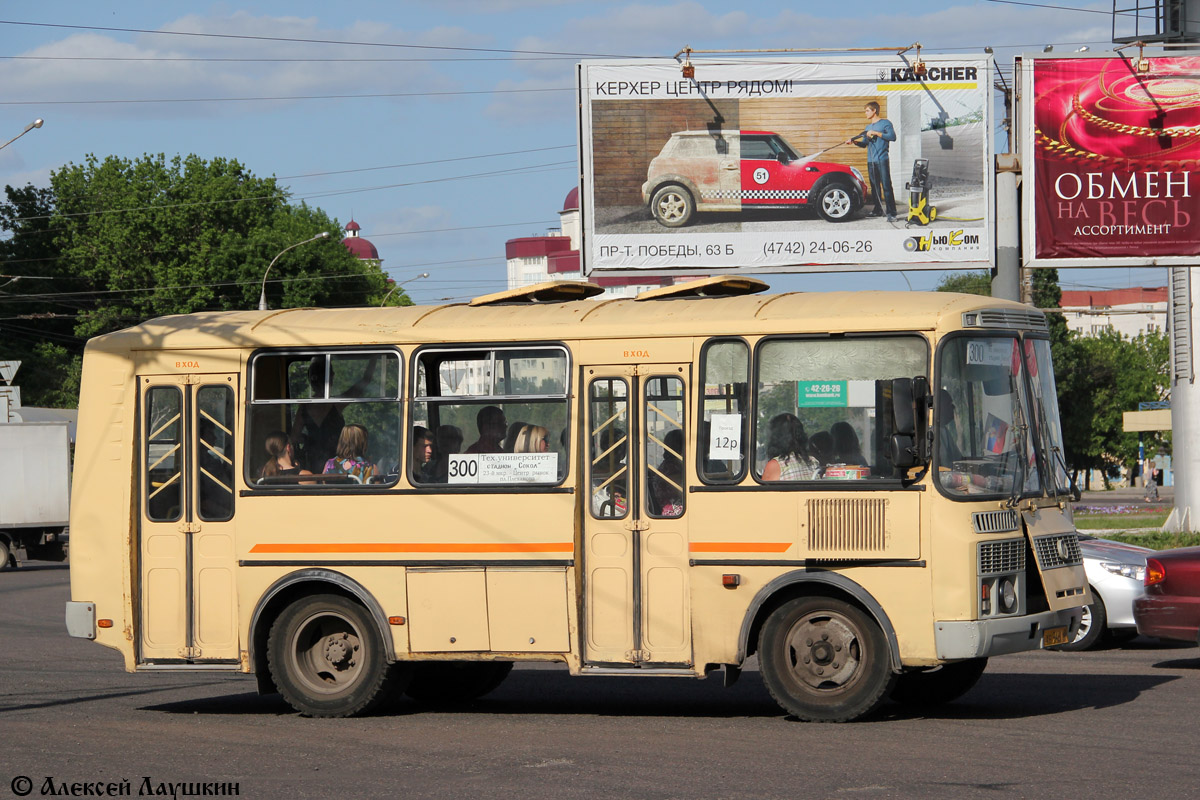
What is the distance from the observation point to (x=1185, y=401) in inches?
1228

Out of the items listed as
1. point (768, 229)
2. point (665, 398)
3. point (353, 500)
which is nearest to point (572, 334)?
point (665, 398)

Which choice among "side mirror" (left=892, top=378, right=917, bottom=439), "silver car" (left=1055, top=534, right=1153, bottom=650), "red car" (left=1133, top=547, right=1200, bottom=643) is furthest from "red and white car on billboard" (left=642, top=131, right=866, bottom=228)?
"side mirror" (left=892, top=378, right=917, bottom=439)

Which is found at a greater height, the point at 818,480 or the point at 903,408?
the point at 903,408

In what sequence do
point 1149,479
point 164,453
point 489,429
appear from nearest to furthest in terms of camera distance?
point 489,429 < point 164,453 < point 1149,479

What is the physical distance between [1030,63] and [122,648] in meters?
18.4

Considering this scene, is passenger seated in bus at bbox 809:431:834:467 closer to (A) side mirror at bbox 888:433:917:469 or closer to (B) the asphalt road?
(A) side mirror at bbox 888:433:917:469

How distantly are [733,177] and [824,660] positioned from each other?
1682 cm

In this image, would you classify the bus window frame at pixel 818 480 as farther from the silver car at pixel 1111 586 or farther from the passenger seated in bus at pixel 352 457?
the silver car at pixel 1111 586

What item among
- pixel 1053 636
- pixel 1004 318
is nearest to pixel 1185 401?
pixel 1004 318

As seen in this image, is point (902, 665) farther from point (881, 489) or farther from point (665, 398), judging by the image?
point (665, 398)

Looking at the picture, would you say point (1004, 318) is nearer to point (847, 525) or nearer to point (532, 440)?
point (847, 525)

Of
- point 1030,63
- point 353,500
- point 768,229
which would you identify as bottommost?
point 353,500

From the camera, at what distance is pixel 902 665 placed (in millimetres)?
9938

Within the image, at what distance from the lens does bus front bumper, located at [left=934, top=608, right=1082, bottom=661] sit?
31.8ft
